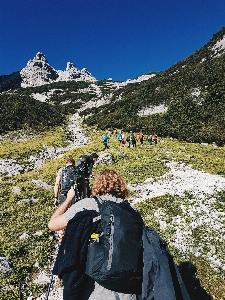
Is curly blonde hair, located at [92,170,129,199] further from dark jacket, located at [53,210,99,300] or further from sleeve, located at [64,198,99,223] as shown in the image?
dark jacket, located at [53,210,99,300]

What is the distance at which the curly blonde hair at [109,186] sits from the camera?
3486 millimetres

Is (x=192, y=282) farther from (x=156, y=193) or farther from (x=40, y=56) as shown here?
(x=40, y=56)

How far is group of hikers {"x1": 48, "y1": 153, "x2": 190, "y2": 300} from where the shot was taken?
2.68 metres

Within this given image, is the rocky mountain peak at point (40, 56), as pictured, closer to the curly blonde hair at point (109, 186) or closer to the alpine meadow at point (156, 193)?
the alpine meadow at point (156, 193)

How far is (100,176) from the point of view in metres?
3.58

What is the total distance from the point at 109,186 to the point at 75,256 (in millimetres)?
972

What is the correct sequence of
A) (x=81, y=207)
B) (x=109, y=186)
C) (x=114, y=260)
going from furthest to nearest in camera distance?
(x=109, y=186), (x=81, y=207), (x=114, y=260)

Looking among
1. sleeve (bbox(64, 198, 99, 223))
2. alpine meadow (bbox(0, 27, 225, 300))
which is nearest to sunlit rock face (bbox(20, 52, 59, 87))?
alpine meadow (bbox(0, 27, 225, 300))

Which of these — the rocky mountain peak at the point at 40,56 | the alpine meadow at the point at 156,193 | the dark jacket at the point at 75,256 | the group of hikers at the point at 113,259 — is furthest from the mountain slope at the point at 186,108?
the rocky mountain peak at the point at 40,56

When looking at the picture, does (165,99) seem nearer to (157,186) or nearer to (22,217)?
(157,186)

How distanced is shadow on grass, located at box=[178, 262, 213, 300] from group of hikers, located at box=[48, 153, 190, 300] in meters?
4.86

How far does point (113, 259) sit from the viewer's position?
2652 mm

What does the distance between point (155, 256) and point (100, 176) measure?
123 cm

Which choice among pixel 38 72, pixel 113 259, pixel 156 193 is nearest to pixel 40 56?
pixel 38 72
